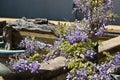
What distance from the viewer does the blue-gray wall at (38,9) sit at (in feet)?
45.6

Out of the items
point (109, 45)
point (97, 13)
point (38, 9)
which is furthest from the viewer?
point (38, 9)

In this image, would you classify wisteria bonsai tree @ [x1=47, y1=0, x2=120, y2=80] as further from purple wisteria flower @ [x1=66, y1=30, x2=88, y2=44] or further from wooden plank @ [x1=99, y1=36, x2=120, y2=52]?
wooden plank @ [x1=99, y1=36, x2=120, y2=52]

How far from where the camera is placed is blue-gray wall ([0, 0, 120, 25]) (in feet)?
45.6

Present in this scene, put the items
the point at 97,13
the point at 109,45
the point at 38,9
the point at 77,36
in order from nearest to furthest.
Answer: the point at 77,36 < the point at 97,13 < the point at 109,45 < the point at 38,9

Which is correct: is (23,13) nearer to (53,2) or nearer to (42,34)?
(53,2)

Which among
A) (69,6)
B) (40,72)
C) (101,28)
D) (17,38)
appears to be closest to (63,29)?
(101,28)

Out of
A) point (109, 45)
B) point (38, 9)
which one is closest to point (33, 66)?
point (109, 45)

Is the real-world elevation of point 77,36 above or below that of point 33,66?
above

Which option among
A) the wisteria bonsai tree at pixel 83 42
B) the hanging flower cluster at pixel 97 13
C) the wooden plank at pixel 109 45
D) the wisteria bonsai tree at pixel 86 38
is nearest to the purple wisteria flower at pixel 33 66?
the wisteria bonsai tree at pixel 83 42

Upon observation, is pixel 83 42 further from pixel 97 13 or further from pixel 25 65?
pixel 25 65

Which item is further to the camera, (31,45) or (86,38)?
(31,45)

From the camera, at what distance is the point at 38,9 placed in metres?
14.6

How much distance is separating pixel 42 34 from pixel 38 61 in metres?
3.45

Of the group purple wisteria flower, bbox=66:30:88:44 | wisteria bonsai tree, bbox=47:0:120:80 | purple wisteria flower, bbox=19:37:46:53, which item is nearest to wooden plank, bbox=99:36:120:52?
purple wisteria flower, bbox=19:37:46:53
